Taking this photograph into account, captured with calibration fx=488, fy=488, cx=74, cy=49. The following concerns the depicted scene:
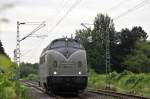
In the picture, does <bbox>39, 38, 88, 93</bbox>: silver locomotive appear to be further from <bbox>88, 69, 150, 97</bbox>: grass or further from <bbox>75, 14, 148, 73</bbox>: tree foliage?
<bbox>75, 14, 148, 73</bbox>: tree foliage

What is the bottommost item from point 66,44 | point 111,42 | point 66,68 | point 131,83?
point 131,83

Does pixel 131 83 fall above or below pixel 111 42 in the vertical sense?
below

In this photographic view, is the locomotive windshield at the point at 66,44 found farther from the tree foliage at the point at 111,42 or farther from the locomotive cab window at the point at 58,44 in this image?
the tree foliage at the point at 111,42

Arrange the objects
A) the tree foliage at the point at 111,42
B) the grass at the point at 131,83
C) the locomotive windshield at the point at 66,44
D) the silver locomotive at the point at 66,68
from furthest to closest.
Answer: the tree foliage at the point at 111,42
the grass at the point at 131,83
the locomotive windshield at the point at 66,44
the silver locomotive at the point at 66,68

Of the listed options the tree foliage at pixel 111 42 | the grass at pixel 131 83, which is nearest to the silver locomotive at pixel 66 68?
the grass at pixel 131 83

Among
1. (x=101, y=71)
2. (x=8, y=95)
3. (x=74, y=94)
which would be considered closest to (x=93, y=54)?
(x=101, y=71)

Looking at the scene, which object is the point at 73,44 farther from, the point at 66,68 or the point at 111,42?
the point at 111,42

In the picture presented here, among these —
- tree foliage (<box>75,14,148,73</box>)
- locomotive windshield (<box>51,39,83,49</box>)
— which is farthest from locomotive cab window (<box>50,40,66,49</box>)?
tree foliage (<box>75,14,148,73</box>)

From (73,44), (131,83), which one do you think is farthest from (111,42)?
(73,44)

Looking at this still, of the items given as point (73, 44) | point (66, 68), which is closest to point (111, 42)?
point (73, 44)

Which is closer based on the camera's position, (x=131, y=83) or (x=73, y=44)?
(x=73, y=44)

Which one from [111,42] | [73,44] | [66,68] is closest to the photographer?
[66,68]

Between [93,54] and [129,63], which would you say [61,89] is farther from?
[129,63]

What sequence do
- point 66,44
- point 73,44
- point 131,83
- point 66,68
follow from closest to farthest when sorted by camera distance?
point 66,68
point 66,44
point 73,44
point 131,83
